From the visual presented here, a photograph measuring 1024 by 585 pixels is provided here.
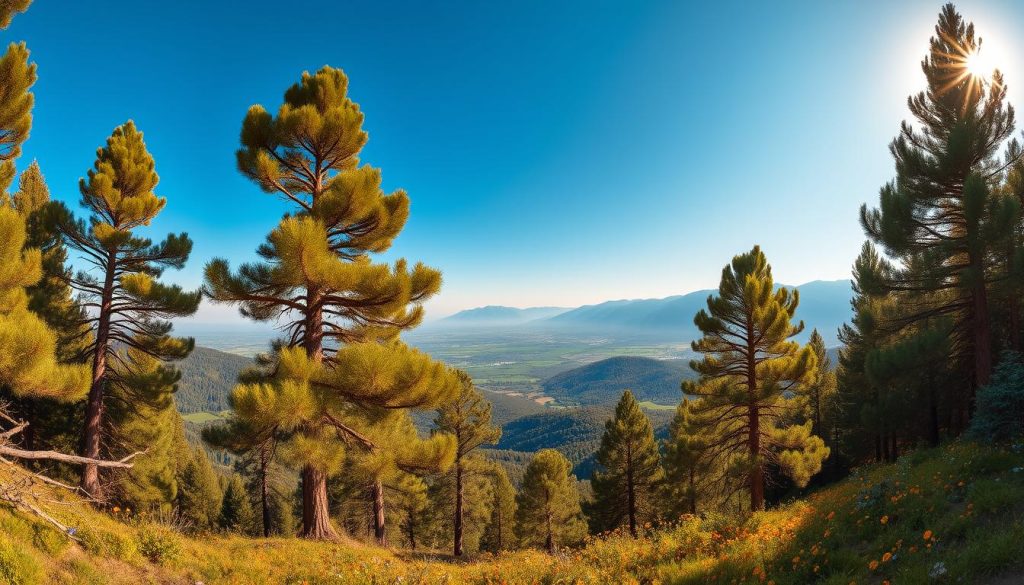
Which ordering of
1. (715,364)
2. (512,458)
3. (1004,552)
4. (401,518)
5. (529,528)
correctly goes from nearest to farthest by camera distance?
(1004,552), (715,364), (529,528), (401,518), (512,458)

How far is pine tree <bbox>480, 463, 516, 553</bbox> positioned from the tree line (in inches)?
339

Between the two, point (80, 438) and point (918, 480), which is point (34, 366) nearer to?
point (80, 438)

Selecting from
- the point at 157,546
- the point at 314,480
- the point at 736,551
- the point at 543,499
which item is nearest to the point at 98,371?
the point at 314,480

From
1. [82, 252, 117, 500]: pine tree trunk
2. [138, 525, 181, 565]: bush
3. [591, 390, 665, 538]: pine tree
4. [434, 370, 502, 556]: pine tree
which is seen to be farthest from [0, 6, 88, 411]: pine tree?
[591, 390, 665, 538]: pine tree

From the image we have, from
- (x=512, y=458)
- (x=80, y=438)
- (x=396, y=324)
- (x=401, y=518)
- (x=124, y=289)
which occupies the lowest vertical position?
(x=512, y=458)

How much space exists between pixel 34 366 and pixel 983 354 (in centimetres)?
2187

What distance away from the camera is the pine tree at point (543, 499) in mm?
20812

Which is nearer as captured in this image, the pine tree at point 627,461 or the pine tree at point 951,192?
the pine tree at point 951,192

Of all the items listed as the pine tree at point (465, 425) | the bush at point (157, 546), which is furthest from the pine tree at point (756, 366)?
the bush at point (157, 546)

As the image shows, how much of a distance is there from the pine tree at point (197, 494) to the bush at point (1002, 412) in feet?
111

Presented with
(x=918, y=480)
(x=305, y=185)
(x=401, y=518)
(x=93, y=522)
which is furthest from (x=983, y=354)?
(x=401, y=518)

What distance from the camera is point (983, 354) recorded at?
11273 millimetres

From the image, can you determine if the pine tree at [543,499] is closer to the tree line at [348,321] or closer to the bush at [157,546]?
the tree line at [348,321]

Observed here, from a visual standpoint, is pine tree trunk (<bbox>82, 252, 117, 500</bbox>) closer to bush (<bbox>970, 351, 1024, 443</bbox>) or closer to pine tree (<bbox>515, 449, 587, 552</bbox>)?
pine tree (<bbox>515, 449, 587, 552</bbox>)
